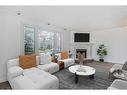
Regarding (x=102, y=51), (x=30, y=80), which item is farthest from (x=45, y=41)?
(x=102, y=51)

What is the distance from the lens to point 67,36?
6.17 meters

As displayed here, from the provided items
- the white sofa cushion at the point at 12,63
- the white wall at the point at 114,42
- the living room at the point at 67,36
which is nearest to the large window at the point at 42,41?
the living room at the point at 67,36

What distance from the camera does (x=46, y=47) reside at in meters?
4.99

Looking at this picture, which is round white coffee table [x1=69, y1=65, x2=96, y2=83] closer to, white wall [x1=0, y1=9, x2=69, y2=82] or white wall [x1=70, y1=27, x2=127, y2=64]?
white wall [x1=0, y1=9, x2=69, y2=82]

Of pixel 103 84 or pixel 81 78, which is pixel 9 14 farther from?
pixel 103 84

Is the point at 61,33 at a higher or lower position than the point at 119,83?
higher

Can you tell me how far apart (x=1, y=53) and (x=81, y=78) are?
9.09 ft

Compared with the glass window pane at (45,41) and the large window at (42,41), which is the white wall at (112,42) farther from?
the glass window pane at (45,41)

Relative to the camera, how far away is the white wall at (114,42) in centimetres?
540

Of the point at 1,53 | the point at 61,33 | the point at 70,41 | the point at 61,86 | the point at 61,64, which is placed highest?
the point at 61,33

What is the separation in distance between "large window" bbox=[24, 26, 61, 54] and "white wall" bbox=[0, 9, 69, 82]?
1.56ft

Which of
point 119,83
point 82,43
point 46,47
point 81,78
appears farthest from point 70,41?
point 119,83
